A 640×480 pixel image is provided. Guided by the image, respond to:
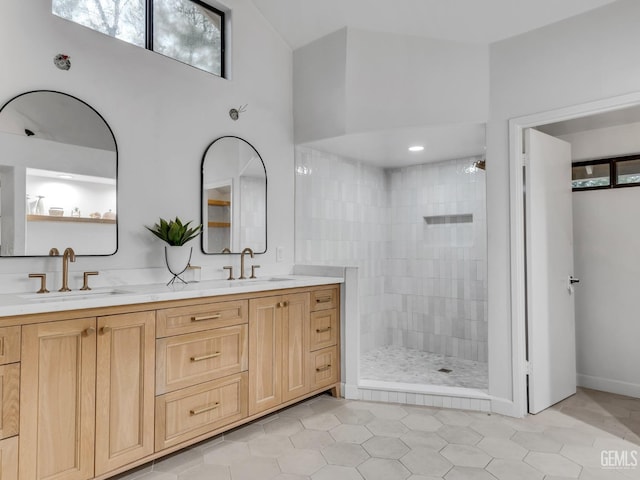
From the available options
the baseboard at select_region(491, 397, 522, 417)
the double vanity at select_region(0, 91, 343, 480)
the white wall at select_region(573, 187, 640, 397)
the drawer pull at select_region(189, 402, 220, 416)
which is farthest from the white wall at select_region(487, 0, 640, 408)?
the drawer pull at select_region(189, 402, 220, 416)

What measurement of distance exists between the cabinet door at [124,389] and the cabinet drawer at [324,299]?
1.25 meters

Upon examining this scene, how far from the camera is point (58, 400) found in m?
1.74

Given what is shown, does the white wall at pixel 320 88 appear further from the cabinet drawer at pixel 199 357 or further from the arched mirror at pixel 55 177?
the cabinet drawer at pixel 199 357

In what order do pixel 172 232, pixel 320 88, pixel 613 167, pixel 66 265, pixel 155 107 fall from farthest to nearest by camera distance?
pixel 320 88 < pixel 613 167 < pixel 155 107 < pixel 172 232 < pixel 66 265

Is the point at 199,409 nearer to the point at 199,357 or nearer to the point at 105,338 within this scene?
the point at 199,357

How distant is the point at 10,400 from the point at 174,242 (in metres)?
1.20

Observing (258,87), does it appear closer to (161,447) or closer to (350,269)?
(350,269)

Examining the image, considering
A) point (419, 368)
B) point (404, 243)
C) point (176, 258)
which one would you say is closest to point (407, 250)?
point (404, 243)

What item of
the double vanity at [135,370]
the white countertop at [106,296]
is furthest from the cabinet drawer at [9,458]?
the white countertop at [106,296]

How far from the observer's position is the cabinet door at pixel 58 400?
1656 millimetres

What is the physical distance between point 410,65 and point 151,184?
2061 millimetres

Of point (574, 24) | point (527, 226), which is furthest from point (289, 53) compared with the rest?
point (527, 226)

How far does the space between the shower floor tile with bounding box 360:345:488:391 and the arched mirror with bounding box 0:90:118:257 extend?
2.36m

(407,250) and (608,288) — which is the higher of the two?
(407,250)
